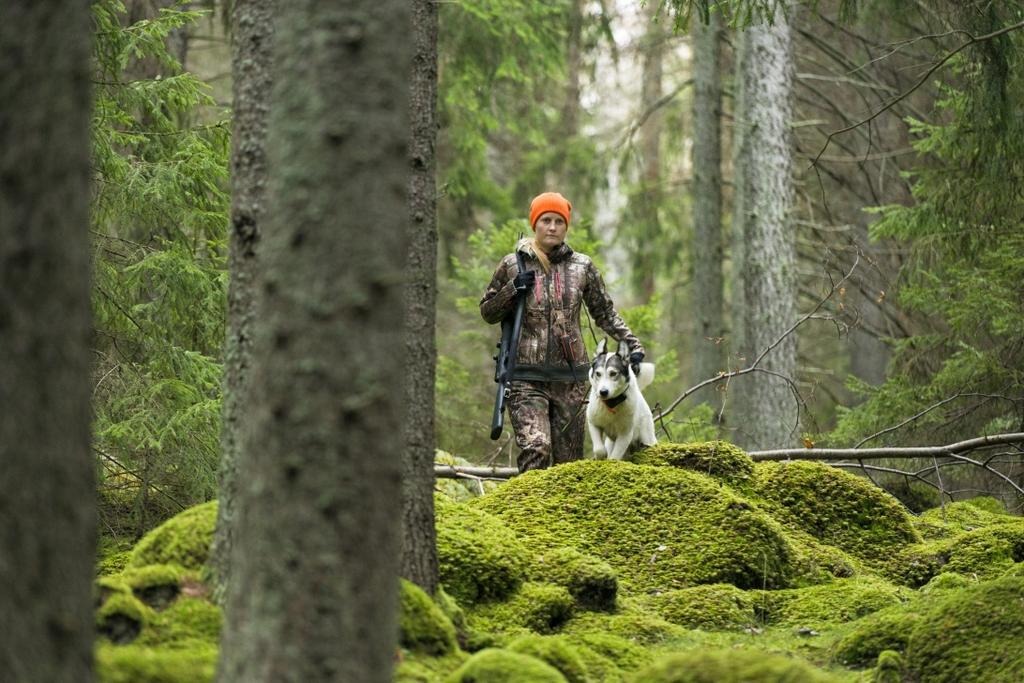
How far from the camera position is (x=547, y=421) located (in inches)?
360

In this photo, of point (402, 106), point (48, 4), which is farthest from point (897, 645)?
point (48, 4)

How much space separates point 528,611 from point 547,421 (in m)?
3.15

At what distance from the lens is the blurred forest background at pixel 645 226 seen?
29.2 ft

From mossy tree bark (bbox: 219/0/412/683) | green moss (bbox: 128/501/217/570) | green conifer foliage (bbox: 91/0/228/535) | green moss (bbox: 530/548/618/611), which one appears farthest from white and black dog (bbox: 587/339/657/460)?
mossy tree bark (bbox: 219/0/412/683)

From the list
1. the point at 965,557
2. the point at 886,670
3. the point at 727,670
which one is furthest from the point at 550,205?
the point at 727,670

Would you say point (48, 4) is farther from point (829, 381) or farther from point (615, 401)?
point (829, 381)

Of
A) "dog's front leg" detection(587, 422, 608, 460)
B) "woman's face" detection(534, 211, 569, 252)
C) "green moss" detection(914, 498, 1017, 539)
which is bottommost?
"green moss" detection(914, 498, 1017, 539)

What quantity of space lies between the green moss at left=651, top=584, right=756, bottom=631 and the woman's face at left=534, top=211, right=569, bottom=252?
3.46m

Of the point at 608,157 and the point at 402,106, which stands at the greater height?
the point at 608,157

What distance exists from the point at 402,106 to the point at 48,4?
1.11 metres

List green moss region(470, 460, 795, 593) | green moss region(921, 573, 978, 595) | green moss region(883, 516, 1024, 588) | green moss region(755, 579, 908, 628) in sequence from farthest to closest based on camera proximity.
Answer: green moss region(883, 516, 1024, 588) < green moss region(470, 460, 795, 593) < green moss region(921, 573, 978, 595) < green moss region(755, 579, 908, 628)

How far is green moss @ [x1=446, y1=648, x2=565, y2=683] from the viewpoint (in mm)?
4434

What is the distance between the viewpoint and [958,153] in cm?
1116

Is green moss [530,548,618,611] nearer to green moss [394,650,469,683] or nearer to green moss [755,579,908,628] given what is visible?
green moss [755,579,908,628]
